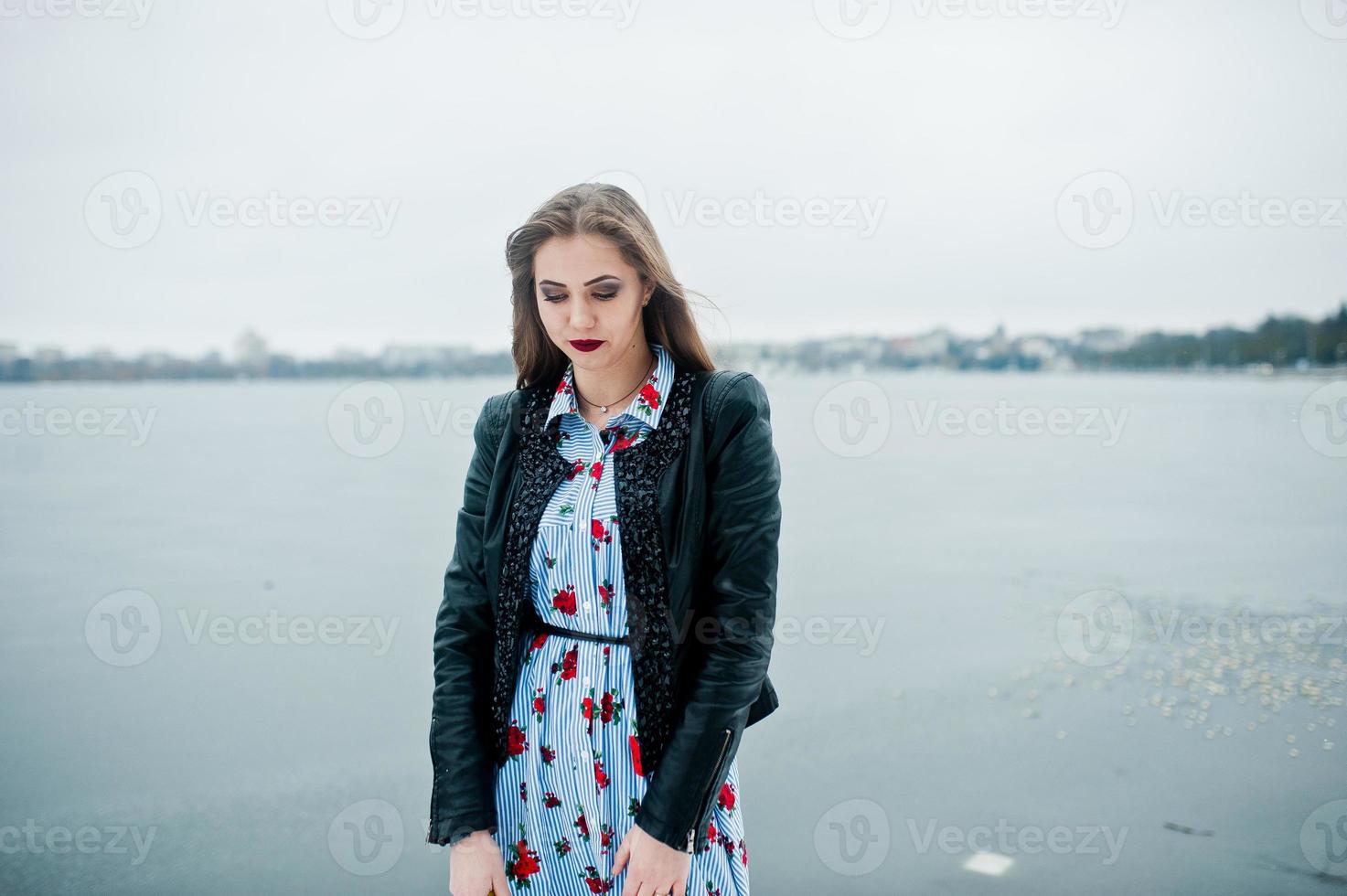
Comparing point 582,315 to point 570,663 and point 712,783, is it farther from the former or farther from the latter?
point 712,783

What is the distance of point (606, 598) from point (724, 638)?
185 mm

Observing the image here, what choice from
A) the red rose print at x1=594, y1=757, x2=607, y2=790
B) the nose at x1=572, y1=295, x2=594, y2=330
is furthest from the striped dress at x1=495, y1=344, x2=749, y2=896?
the nose at x1=572, y1=295, x2=594, y2=330

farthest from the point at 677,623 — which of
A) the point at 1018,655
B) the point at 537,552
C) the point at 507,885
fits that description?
the point at 1018,655

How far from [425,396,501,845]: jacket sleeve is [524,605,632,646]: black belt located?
0.27ft

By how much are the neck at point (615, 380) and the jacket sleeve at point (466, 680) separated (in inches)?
6.0

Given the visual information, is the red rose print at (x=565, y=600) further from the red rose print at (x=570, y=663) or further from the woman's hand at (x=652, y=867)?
the woman's hand at (x=652, y=867)

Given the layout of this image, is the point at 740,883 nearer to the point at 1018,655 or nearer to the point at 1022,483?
the point at 1018,655

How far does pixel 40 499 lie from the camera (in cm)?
562

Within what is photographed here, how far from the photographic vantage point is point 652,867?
121 cm

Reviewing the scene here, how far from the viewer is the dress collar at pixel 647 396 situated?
1.30m

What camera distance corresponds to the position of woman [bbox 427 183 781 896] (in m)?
1.22

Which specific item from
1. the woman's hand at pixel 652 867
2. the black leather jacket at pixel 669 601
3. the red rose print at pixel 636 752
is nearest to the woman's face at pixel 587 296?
the black leather jacket at pixel 669 601

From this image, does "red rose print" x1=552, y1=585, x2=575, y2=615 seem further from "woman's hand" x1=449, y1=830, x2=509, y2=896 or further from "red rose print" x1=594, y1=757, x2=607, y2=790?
"woman's hand" x1=449, y1=830, x2=509, y2=896

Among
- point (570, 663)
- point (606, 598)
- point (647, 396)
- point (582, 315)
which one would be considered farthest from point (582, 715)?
point (582, 315)
